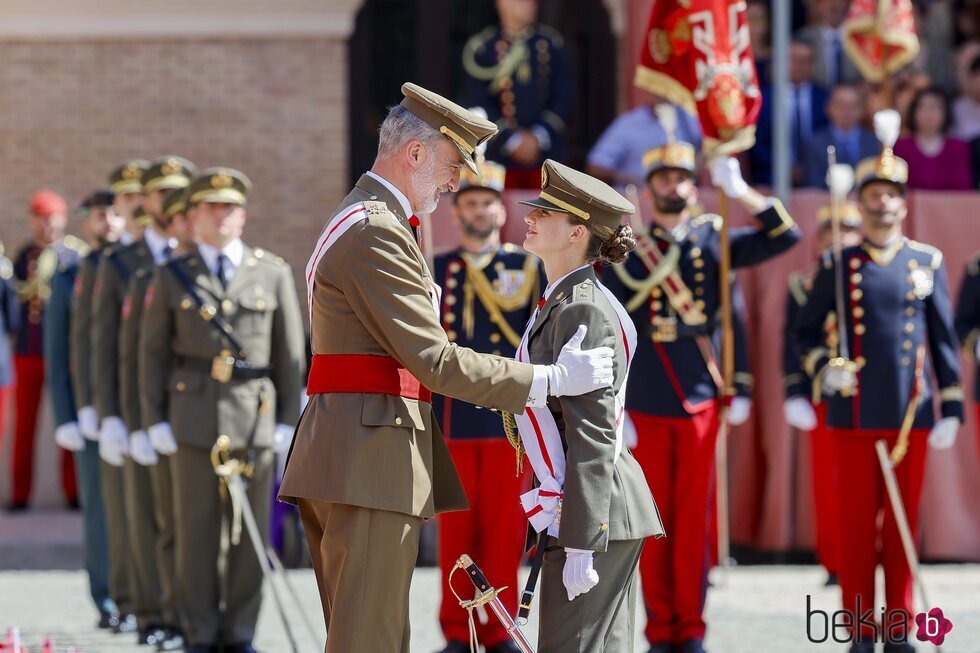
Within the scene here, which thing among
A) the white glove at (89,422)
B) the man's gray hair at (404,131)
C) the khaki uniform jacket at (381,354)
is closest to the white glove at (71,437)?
the white glove at (89,422)

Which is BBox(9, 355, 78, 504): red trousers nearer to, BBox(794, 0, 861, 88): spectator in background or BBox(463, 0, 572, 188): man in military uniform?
BBox(463, 0, 572, 188): man in military uniform

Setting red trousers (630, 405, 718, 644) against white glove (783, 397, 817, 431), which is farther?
white glove (783, 397, 817, 431)

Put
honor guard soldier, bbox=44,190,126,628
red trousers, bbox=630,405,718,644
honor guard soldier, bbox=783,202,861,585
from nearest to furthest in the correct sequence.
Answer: red trousers, bbox=630,405,718,644 → honor guard soldier, bbox=44,190,126,628 → honor guard soldier, bbox=783,202,861,585

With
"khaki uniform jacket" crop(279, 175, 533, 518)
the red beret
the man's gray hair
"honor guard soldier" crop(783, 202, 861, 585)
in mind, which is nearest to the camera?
"khaki uniform jacket" crop(279, 175, 533, 518)

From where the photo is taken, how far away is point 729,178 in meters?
6.50

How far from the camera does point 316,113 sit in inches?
446

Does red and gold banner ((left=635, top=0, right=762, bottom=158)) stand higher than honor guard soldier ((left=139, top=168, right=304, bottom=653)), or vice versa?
red and gold banner ((left=635, top=0, right=762, bottom=158))

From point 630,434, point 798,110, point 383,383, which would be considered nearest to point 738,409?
point 630,434

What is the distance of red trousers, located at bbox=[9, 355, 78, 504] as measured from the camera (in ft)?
33.8

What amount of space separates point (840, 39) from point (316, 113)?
3541 millimetres

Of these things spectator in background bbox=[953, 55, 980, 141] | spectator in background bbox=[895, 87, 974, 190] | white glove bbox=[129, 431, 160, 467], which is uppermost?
spectator in background bbox=[953, 55, 980, 141]

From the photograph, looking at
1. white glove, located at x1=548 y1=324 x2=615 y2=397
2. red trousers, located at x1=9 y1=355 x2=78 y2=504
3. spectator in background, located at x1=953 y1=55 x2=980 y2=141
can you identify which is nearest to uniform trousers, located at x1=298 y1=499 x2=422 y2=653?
white glove, located at x1=548 y1=324 x2=615 y2=397

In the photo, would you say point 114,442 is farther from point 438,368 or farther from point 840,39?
point 840,39

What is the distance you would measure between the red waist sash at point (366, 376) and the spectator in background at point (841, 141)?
5.58 metres
